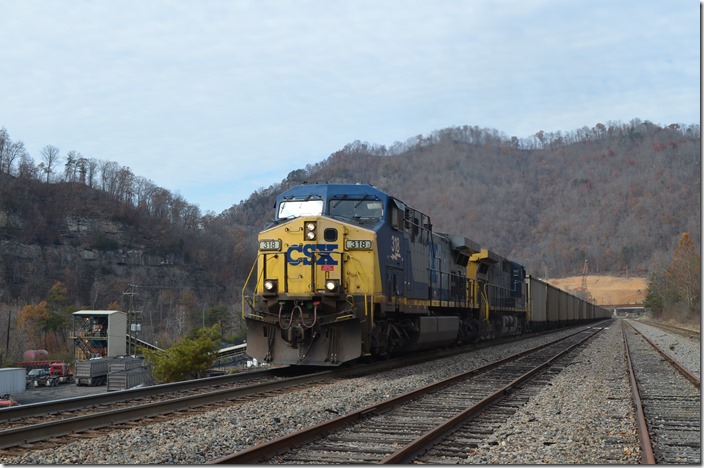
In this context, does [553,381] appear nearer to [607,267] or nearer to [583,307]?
[583,307]

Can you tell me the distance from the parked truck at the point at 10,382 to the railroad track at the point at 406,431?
31.8 metres

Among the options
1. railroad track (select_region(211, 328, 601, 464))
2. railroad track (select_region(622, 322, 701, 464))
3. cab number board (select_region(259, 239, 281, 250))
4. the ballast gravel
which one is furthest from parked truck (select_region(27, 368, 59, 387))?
railroad track (select_region(211, 328, 601, 464))

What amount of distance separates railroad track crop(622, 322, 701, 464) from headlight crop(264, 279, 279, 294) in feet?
23.6

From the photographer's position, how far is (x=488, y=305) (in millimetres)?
27312

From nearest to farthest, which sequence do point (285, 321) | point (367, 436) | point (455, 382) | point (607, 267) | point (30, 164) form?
point (367, 436) < point (455, 382) < point (285, 321) < point (30, 164) < point (607, 267)

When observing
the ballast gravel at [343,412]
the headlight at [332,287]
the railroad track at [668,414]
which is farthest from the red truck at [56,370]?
the railroad track at [668,414]

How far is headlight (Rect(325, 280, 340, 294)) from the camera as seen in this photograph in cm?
1395

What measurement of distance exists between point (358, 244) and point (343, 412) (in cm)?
523

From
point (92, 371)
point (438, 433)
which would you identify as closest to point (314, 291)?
point (438, 433)

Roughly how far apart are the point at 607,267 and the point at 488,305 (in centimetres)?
17261

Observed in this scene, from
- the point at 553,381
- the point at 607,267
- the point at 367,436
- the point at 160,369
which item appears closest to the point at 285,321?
the point at 553,381

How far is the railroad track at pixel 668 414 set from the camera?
7285 millimetres

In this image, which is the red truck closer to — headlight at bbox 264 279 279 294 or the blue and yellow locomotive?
the blue and yellow locomotive

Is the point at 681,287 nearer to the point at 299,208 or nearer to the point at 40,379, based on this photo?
the point at 40,379
